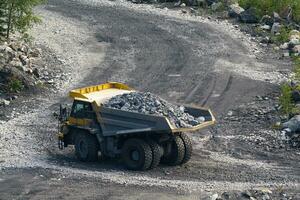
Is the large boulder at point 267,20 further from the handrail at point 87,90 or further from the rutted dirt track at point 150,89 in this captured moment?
the handrail at point 87,90

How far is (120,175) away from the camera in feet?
57.7

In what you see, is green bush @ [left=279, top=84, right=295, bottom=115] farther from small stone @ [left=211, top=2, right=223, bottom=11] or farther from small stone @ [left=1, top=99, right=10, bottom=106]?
small stone @ [left=211, top=2, right=223, bottom=11]

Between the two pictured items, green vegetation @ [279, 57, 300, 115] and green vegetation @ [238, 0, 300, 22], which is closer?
→ green vegetation @ [279, 57, 300, 115]

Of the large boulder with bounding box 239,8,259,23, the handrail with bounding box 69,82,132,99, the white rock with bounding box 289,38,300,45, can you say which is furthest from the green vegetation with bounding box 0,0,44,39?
the large boulder with bounding box 239,8,259,23

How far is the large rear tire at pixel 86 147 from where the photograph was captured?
60.2ft

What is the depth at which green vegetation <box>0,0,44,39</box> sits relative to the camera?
28.2 metres

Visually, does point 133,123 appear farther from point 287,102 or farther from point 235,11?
point 235,11

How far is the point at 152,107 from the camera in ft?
58.5

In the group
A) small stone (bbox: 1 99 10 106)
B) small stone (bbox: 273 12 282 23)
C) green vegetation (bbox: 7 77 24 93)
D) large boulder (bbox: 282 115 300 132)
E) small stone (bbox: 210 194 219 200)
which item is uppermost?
small stone (bbox: 273 12 282 23)

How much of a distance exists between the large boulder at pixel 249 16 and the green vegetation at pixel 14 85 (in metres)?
Result: 13.8

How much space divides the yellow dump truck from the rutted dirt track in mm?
338

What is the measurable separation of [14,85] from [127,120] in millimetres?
8695

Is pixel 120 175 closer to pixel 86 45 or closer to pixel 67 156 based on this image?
pixel 67 156

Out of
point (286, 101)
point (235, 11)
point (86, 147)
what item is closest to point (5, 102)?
point (86, 147)
